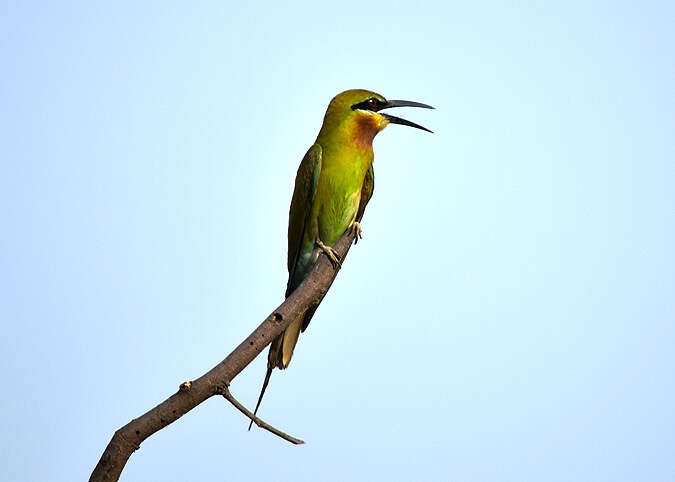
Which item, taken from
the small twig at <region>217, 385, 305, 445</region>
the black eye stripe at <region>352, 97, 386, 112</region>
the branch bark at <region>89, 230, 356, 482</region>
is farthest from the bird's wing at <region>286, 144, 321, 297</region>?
the small twig at <region>217, 385, 305, 445</region>

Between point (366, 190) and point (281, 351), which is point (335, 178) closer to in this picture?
point (366, 190)

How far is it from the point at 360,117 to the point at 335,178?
30 cm

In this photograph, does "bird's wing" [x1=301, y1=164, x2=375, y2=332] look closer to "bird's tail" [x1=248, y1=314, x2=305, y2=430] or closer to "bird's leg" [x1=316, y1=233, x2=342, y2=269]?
"bird's leg" [x1=316, y1=233, x2=342, y2=269]

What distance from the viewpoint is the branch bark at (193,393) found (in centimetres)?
230

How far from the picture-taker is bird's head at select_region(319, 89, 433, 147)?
314 cm

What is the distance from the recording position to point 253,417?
8.09 ft

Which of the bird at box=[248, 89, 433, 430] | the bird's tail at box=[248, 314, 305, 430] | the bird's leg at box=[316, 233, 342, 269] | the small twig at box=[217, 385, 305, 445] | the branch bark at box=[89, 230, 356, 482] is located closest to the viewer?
the branch bark at box=[89, 230, 356, 482]

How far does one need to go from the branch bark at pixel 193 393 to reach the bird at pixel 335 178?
55cm

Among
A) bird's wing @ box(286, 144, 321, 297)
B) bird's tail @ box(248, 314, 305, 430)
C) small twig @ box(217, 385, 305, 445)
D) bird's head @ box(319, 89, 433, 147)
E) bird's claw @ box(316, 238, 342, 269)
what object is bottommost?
small twig @ box(217, 385, 305, 445)

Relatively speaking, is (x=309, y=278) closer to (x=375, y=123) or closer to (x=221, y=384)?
(x=221, y=384)

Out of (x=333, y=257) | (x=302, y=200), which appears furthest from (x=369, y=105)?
(x=333, y=257)

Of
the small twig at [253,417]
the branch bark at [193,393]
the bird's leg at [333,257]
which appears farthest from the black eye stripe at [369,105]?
the small twig at [253,417]

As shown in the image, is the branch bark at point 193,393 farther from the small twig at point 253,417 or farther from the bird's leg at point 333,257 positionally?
the bird's leg at point 333,257

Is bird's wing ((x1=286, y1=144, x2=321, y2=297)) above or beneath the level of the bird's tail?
above
